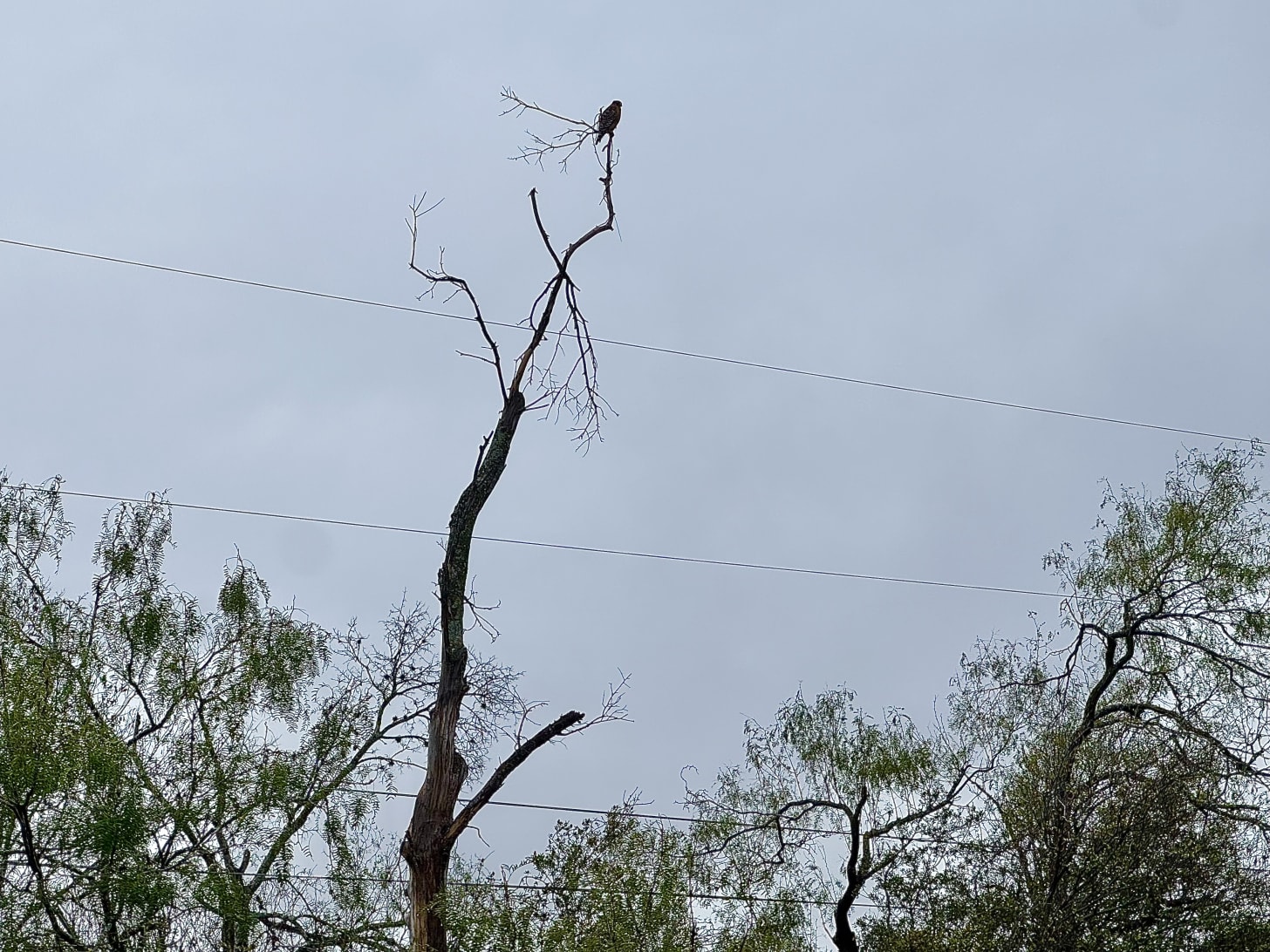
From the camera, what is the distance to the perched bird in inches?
418

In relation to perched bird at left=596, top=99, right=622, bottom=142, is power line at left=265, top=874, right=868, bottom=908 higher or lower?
lower

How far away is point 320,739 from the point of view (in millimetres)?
13648

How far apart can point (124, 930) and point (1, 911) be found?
93 cm

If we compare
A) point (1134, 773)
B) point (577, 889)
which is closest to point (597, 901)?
point (577, 889)

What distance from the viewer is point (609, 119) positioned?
1065cm

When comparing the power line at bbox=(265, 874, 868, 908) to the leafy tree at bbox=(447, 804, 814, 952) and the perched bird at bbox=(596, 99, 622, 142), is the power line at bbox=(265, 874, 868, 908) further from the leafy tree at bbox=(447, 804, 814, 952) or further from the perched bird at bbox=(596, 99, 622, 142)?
the perched bird at bbox=(596, 99, 622, 142)

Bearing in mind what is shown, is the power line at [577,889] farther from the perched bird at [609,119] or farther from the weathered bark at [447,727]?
the perched bird at [609,119]

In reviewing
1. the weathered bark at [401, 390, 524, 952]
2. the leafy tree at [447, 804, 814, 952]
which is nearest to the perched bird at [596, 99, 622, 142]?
the weathered bark at [401, 390, 524, 952]

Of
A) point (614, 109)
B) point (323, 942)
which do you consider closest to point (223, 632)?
point (323, 942)

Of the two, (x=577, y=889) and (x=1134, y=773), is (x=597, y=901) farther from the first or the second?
(x=1134, y=773)

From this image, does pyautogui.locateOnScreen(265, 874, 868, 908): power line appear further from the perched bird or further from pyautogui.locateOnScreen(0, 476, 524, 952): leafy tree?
the perched bird

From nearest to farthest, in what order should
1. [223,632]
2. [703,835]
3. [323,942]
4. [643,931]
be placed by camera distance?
[643,931] → [323,942] → [223,632] → [703,835]

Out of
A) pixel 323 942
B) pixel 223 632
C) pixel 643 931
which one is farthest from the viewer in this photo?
pixel 223 632

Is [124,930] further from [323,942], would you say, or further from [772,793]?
[772,793]
